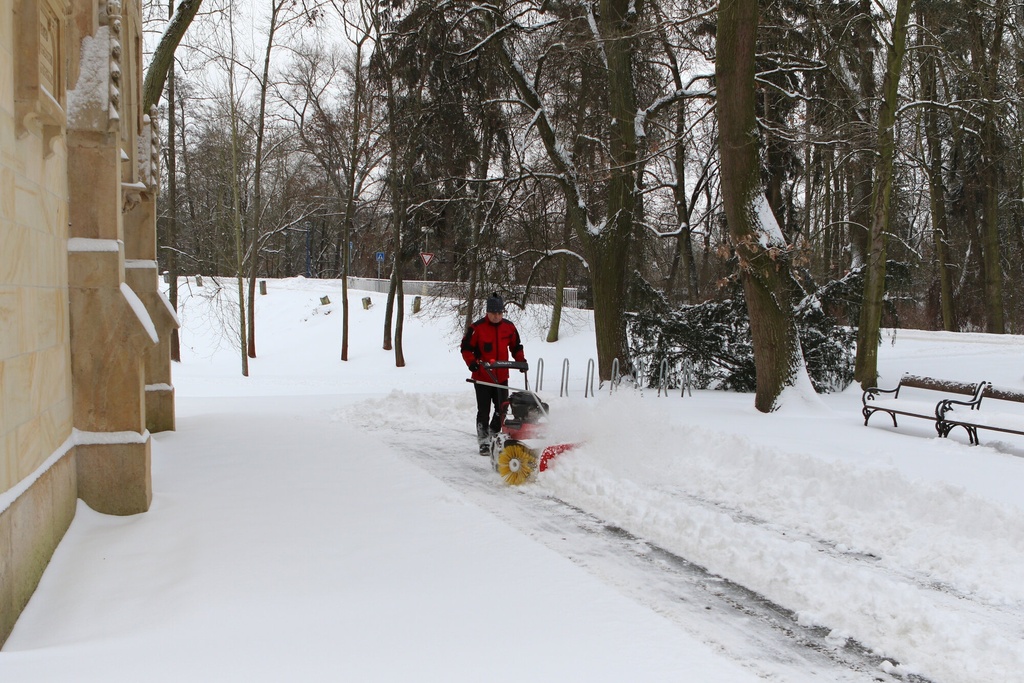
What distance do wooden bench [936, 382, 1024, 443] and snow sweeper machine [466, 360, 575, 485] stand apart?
16.3 ft

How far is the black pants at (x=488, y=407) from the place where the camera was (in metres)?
9.45

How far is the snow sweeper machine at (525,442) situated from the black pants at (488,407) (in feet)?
2.16

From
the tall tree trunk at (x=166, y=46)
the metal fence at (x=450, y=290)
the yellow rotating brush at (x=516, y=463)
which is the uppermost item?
the tall tree trunk at (x=166, y=46)

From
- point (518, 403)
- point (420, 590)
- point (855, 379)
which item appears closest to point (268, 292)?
point (855, 379)

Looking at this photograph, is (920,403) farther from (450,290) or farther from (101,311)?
(450,290)

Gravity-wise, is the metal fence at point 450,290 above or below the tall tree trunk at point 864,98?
below

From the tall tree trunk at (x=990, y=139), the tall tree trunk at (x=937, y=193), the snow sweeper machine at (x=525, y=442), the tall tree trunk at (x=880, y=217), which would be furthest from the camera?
the tall tree trunk at (x=937, y=193)

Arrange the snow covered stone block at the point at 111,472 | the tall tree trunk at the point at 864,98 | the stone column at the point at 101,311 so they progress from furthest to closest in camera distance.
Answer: the tall tree trunk at the point at 864,98 → the snow covered stone block at the point at 111,472 → the stone column at the point at 101,311

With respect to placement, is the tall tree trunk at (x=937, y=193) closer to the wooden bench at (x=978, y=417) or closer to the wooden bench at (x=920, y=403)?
the wooden bench at (x=920, y=403)

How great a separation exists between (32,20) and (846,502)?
23.2ft

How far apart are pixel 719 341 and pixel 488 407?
8.83 metres

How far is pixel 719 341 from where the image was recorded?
1744cm

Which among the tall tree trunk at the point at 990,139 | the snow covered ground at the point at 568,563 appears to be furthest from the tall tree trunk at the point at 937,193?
the snow covered ground at the point at 568,563

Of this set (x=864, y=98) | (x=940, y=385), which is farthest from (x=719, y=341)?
(x=864, y=98)
